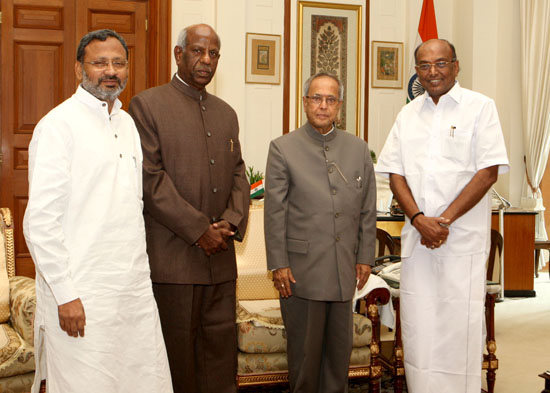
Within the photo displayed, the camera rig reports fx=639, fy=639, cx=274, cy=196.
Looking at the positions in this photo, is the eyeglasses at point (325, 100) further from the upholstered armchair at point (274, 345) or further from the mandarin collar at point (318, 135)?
the upholstered armchair at point (274, 345)

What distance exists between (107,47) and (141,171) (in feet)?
1.46

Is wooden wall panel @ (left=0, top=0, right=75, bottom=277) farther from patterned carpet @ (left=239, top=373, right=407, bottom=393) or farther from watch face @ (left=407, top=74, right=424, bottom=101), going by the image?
watch face @ (left=407, top=74, right=424, bottom=101)

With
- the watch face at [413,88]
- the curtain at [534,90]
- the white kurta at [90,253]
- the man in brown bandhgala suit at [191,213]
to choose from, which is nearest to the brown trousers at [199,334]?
the man in brown bandhgala suit at [191,213]

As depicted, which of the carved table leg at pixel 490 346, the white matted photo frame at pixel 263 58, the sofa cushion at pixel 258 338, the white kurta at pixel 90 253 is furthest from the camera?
the white matted photo frame at pixel 263 58

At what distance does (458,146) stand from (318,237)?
0.71 meters

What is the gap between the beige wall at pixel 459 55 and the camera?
6438mm

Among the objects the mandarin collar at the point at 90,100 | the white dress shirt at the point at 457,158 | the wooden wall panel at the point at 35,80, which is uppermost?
the wooden wall panel at the point at 35,80

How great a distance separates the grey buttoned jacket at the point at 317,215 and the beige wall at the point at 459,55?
12.0ft

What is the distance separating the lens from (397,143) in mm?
2893

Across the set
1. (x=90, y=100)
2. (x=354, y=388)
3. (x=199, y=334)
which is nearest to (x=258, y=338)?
(x=199, y=334)

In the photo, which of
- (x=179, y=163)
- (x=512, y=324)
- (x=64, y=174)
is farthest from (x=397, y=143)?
(x=512, y=324)

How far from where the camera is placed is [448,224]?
8.70 feet

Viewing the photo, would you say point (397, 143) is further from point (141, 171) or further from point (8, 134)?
point (8, 134)

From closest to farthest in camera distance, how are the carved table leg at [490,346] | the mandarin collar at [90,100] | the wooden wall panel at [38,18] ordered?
1. the mandarin collar at [90,100]
2. the carved table leg at [490,346]
3. the wooden wall panel at [38,18]
